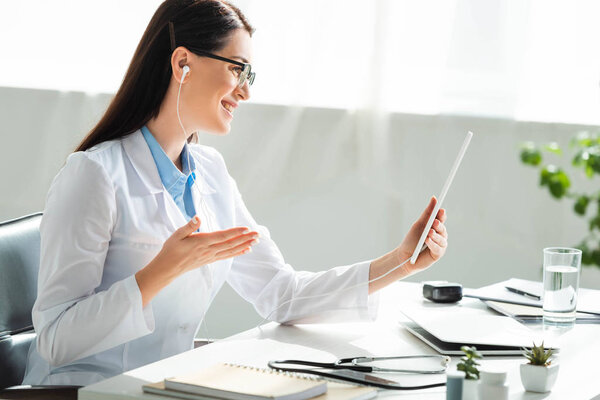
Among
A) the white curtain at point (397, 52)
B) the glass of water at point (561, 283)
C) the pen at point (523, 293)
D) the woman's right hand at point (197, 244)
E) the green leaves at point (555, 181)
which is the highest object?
the white curtain at point (397, 52)

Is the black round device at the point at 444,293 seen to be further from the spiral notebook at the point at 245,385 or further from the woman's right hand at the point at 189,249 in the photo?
the spiral notebook at the point at 245,385

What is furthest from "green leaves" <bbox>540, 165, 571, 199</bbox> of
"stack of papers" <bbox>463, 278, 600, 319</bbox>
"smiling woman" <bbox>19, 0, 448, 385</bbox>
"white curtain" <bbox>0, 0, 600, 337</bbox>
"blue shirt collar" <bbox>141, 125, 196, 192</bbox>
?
"blue shirt collar" <bbox>141, 125, 196, 192</bbox>

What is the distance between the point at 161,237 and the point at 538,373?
80cm

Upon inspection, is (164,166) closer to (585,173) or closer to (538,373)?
(538,373)

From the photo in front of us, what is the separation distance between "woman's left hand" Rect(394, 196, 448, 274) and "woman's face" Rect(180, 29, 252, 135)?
469 mm

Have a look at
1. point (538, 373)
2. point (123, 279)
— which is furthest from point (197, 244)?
point (538, 373)

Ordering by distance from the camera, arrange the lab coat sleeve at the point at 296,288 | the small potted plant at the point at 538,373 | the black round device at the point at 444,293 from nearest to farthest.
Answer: the small potted plant at the point at 538,373 < the lab coat sleeve at the point at 296,288 < the black round device at the point at 444,293

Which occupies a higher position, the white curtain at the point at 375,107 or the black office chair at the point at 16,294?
the white curtain at the point at 375,107

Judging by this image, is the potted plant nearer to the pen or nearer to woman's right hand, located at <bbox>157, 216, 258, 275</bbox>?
woman's right hand, located at <bbox>157, 216, 258, 275</bbox>

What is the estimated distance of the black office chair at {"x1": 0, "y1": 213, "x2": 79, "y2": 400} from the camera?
1.60 meters

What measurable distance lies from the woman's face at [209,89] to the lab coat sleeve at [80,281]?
267 millimetres

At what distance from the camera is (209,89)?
176 cm

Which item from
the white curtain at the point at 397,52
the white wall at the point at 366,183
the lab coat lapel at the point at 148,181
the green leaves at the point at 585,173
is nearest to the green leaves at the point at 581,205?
the green leaves at the point at 585,173

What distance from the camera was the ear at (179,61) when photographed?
1.74m
